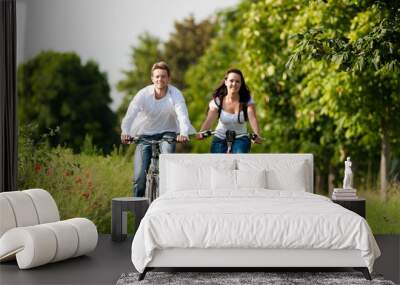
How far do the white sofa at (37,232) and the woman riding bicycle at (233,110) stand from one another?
179 cm

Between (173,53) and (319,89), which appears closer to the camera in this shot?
(319,89)

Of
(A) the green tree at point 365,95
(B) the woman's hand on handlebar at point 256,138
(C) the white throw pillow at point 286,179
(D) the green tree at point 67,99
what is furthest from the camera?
(D) the green tree at point 67,99

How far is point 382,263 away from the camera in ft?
21.0

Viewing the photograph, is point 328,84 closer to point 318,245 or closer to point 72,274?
point 318,245

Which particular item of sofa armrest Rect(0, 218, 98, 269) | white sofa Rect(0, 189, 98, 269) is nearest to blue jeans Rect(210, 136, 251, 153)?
white sofa Rect(0, 189, 98, 269)

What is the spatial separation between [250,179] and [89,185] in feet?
9.79

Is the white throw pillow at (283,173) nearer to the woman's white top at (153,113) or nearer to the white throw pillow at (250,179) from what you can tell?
the white throw pillow at (250,179)

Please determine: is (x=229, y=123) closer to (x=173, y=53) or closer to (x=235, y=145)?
(x=235, y=145)

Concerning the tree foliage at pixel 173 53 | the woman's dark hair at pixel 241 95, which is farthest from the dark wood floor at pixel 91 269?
the tree foliage at pixel 173 53

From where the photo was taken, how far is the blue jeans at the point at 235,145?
7.74 meters

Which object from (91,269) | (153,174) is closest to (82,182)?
(153,174)

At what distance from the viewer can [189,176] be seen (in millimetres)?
7402

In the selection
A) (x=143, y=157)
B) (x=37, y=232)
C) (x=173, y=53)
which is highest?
(x=173, y=53)

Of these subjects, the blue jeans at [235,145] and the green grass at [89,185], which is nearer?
the blue jeans at [235,145]
